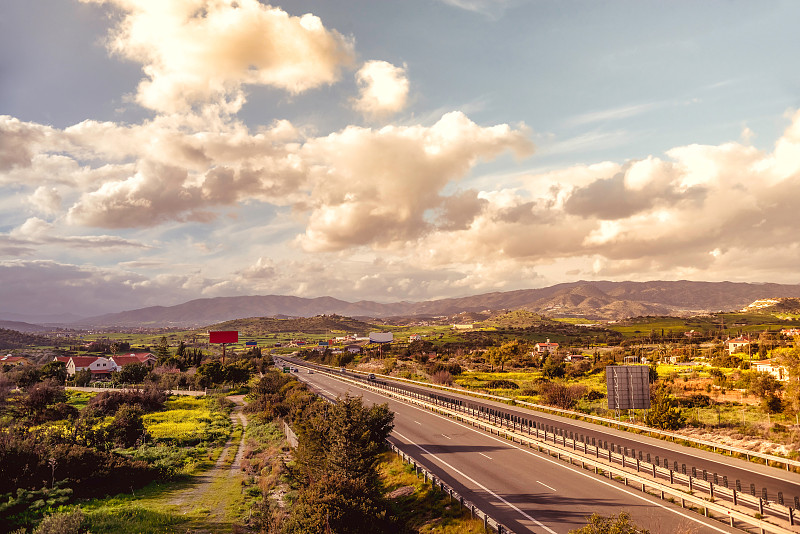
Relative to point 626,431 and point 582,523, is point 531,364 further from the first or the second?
point 582,523

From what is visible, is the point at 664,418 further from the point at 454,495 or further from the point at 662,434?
the point at 454,495

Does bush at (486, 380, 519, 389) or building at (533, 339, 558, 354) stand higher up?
bush at (486, 380, 519, 389)

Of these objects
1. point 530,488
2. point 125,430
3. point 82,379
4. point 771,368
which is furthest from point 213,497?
point 82,379

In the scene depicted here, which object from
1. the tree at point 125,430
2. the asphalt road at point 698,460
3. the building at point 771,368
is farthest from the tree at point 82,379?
the building at point 771,368

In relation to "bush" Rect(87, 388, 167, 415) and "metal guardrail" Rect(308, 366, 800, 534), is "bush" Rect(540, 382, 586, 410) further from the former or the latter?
"bush" Rect(87, 388, 167, 415)

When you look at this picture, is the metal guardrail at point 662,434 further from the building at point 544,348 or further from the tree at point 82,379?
the tree at point 82,379

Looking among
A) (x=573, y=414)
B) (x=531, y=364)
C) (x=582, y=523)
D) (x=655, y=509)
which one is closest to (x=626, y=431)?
(x=573, y=414)

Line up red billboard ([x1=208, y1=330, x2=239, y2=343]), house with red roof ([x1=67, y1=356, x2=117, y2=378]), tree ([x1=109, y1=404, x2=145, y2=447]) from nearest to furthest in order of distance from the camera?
1. tree ([x1=109, y1=404, x2=145, y2=447])
2. house with red roof ([x1=67, y1=356, x2=117, y2=378])
3. red billboard ([x1=208, y1=330, x2=239, y2=343])

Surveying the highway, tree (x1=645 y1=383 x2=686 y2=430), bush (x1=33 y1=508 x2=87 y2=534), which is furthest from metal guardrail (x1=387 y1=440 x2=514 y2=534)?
tree (x1=645 y1=383 x2=686 y2=430)
